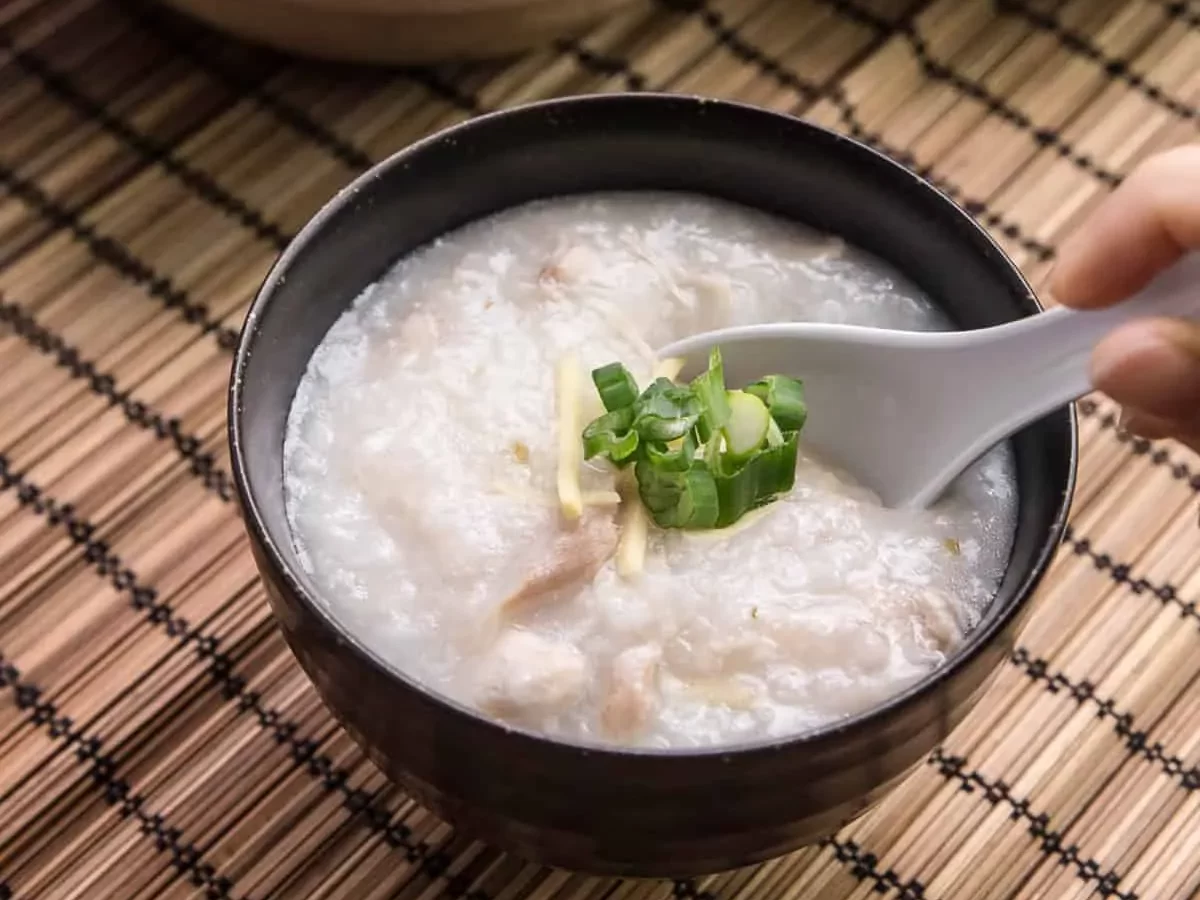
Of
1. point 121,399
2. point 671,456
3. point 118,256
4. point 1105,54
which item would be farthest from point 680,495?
point 1105,54

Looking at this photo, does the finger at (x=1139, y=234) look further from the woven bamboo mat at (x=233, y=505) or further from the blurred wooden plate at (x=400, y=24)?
the blurred wooden plate at (x=400, y=24)

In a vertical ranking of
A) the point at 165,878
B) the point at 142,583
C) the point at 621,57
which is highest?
the point at 621,57

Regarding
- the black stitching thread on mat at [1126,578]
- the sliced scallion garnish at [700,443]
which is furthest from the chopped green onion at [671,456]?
the black stitching thread on mat at [1126,578]

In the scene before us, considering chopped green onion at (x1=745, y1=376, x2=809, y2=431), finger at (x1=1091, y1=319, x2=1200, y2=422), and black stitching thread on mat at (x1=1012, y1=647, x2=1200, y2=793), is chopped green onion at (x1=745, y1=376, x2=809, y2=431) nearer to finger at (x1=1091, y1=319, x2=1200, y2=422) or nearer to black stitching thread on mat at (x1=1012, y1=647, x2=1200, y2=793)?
finger at (x1=1091, y1=319, x2=1200, y2=422)

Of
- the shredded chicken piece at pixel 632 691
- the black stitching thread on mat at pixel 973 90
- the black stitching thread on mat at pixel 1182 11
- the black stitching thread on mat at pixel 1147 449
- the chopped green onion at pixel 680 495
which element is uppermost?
the black stitching thread on mat at pixel 1182 11

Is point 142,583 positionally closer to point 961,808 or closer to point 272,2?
point 272,2

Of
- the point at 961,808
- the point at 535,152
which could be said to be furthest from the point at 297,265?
the point at 961,808
